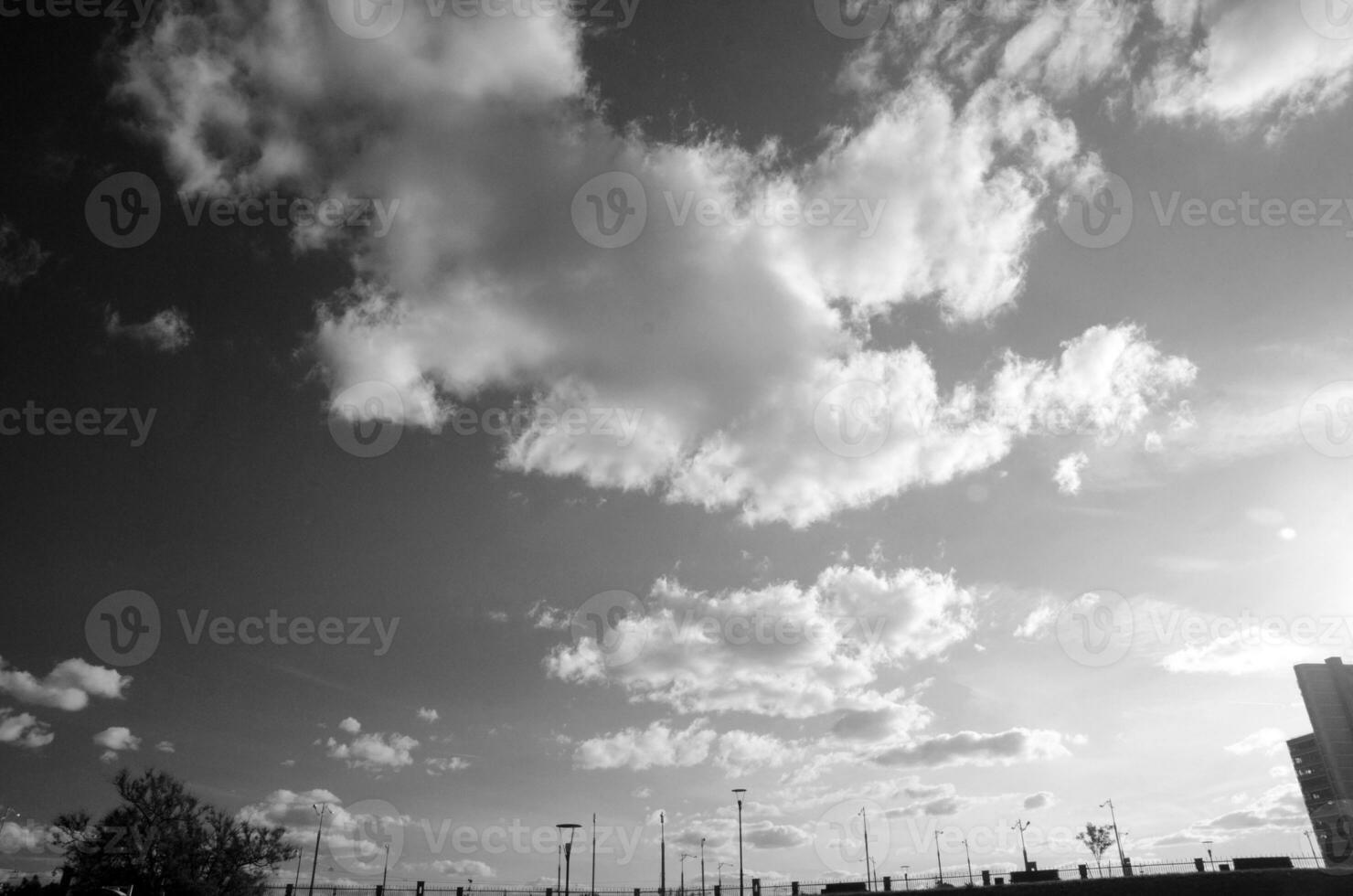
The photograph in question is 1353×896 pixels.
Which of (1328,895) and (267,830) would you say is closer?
(1328,895)

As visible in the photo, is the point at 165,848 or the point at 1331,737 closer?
the point at 165,848

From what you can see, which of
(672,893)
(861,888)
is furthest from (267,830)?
(861,888)

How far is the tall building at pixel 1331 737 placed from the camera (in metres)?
144

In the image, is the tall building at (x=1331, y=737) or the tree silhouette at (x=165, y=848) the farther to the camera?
the tall building at (x=1331, y=737)

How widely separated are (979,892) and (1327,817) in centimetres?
15084

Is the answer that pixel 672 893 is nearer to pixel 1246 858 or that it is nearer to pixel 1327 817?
pixel 1246 858

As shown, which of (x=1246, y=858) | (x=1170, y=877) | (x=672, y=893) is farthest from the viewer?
(x=672, y=893)

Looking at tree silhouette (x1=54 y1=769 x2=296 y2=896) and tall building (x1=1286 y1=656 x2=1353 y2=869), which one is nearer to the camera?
tree silhouette (x1=54 y1=769 x2=296 y2=896)

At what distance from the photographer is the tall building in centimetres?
14429

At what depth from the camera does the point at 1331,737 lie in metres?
148

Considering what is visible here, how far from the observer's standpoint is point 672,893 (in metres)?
63.9

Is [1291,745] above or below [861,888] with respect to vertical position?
above

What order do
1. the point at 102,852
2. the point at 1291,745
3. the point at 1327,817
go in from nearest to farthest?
the point at 102,852 → the point at 1327,817 → the point at 1291,745

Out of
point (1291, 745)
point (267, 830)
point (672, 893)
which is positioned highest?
point (1291, 745)
